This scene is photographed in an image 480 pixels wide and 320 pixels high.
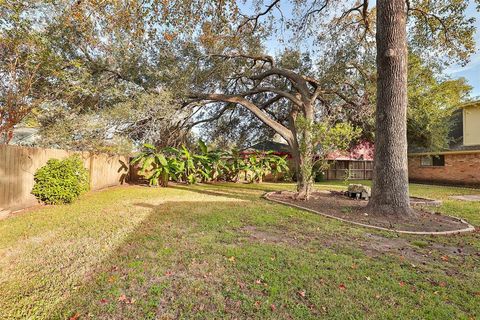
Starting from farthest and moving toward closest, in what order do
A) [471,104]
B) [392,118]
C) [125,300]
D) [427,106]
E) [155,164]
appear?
1. [471,104]
2. [427,106]
3. [155,164]
4. [392,118]
5. [125,300]

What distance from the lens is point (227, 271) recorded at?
2877 mm

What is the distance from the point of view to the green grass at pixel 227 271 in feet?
7.27

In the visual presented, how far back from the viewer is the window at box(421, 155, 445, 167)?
1501 cm

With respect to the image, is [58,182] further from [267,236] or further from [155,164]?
[267,236]

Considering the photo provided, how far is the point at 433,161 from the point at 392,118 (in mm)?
13082

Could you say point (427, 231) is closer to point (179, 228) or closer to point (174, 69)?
point (179, 228)

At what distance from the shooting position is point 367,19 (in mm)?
9992

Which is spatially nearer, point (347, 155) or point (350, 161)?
point (347, 155)

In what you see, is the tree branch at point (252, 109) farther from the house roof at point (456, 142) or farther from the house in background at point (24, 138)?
the house roof at point (456, 142)

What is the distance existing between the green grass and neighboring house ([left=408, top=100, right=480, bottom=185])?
1158cm

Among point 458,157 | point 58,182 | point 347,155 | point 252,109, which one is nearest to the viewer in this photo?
point 58,182

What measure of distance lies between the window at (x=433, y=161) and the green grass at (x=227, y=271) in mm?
13107

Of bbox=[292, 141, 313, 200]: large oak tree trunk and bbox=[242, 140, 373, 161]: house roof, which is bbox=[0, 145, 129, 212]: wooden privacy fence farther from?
bbox=[242, 140, 373, 161]: house roof

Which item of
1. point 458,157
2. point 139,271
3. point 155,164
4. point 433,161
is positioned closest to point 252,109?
point 155,164
